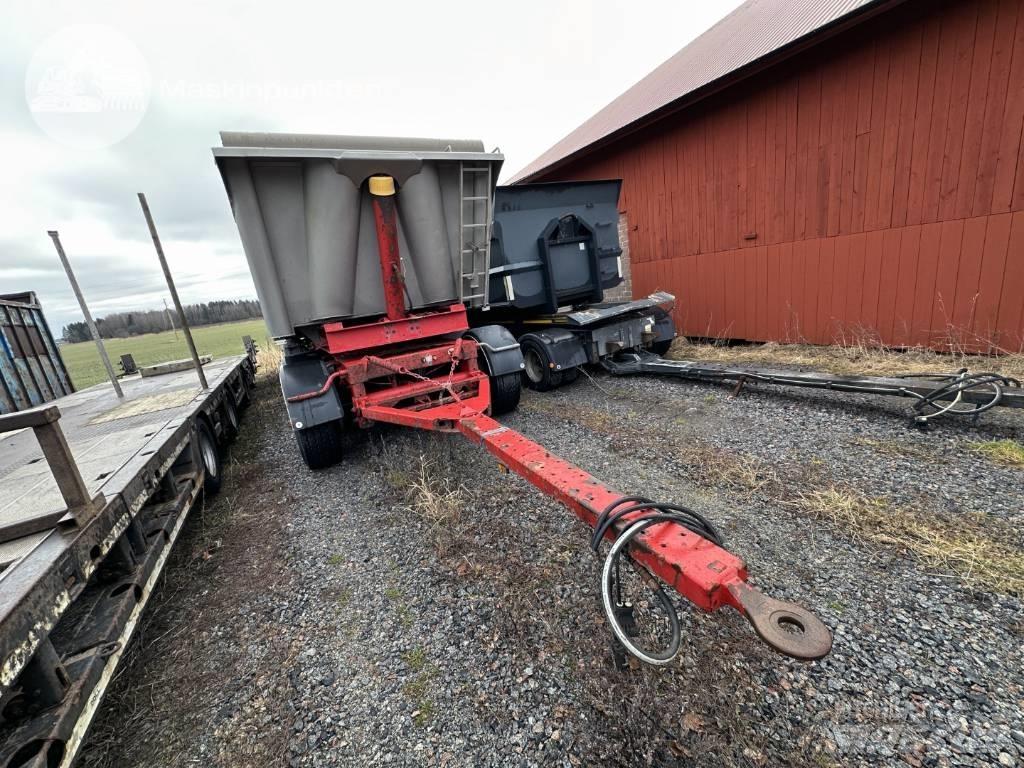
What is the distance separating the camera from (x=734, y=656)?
184 centimetres

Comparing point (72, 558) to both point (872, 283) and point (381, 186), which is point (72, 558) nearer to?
point (381, 186)

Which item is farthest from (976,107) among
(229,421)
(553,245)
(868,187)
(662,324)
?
(229,421)

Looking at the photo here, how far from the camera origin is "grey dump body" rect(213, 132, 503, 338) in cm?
347

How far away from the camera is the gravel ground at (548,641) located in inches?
61.9

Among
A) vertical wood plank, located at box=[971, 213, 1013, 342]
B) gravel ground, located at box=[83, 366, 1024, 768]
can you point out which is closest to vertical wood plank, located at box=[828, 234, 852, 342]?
vertical wood plank, located at box=[971, 213, 1013, 342]

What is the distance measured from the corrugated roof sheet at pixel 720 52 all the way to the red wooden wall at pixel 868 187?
395 millimetres

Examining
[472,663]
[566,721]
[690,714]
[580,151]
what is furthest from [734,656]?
[580,151]

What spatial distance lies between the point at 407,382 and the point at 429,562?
7.17 feet

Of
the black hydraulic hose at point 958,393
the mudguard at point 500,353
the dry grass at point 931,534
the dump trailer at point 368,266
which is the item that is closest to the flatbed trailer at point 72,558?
the dump trailer at point 368,266

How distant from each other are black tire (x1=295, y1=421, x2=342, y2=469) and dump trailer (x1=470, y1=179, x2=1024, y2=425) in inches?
92.0

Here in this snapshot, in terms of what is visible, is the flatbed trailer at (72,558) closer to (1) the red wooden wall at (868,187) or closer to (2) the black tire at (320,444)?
(2) the black tire at (320,444)

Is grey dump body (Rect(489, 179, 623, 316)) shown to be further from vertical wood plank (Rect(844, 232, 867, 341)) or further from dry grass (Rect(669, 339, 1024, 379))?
vertical wood plank (Rect(844, 232, 867, 341))

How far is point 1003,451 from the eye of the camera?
10.3 feet

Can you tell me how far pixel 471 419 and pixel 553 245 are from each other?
3.85m
